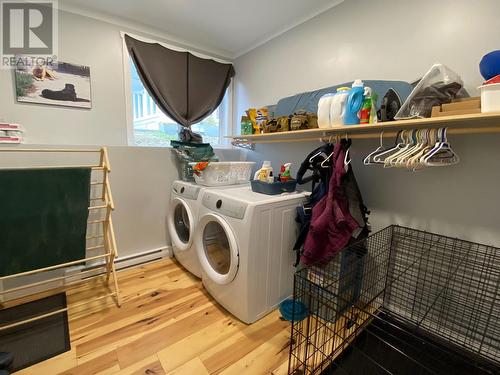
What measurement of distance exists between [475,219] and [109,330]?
217 centimetres

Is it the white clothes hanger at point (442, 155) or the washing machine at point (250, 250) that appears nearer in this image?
the white clothes hanger at point (442, 155)

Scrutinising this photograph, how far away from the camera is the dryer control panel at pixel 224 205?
4.54 feet

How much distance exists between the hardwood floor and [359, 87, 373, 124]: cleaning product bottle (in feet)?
4.35

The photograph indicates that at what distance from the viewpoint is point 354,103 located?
1.31m

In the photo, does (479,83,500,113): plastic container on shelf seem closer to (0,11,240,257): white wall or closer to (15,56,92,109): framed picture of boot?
(0,11,240,257): white wall

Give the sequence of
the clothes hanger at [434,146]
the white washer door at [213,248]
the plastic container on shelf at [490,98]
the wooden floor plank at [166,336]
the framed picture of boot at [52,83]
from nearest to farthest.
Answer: the plastic container on shelf at [490,98], the clothes hanger at [434,146], the wooden floor plank at [166,336], the white washer door at [213,248], the framed picture of boot at [52,83]

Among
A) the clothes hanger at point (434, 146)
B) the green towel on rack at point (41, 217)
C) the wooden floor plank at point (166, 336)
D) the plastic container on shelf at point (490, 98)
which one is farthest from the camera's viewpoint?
the green towel on rack at point (41, 217)

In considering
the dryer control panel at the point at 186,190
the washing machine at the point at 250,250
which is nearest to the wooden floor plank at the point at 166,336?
the washing machine at the point at 250,250

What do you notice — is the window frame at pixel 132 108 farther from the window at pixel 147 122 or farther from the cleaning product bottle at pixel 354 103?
the cleaning product bottle at pixel 354 103

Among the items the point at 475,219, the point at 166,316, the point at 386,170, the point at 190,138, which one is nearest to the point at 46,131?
the point at 190,138

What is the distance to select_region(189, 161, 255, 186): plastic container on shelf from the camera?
73.5 inches

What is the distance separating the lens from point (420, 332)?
1412 mm

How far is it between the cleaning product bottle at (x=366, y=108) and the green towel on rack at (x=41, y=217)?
1736mm

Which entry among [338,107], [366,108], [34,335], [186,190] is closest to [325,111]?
[338,107]
